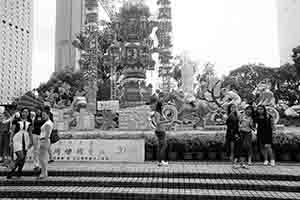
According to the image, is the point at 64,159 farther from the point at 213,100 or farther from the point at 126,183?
the point at 213,100

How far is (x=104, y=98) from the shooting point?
36094mm

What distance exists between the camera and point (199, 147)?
848 cm

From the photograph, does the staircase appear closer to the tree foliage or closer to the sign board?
the sign board

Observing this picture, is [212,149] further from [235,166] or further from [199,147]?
[235,166]

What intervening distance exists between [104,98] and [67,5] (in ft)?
74.0

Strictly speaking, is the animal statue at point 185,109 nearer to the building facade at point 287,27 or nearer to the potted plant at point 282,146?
the potted plant at point 282,146

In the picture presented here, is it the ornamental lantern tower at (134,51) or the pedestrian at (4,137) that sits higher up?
the ornamental lantern tower at (134,51)

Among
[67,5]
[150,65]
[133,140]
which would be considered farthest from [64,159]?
[67,5]

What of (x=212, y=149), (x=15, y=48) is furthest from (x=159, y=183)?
(x=15, y=48)

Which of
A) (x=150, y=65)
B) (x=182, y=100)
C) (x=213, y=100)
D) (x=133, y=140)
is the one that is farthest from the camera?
(x=150, y=65)

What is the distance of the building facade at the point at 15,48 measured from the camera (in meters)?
51.7

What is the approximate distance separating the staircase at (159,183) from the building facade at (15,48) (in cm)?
4922

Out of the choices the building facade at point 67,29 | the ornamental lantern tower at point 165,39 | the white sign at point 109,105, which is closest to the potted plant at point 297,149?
the white sign at point 109,105

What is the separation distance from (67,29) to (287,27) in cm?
3865
